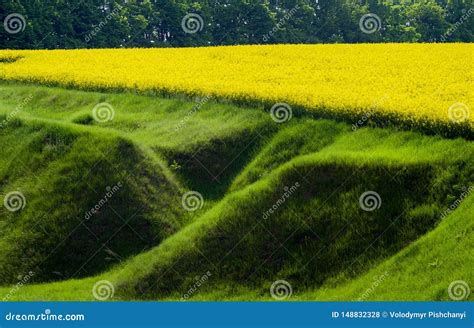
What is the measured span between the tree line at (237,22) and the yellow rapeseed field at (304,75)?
79.0 feet

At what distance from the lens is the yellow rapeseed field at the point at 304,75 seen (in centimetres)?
2761

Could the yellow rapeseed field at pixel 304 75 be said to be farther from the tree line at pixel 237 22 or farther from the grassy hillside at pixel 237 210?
the tree line at pixel 237 22

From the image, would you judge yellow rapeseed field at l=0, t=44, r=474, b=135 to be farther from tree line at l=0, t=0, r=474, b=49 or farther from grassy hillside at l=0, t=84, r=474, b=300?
tree line at l=0, t=0, r=474, b=49

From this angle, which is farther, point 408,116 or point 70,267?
point 408,116

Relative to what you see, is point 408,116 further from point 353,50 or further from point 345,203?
point 353,50

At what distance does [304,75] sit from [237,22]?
46.6m

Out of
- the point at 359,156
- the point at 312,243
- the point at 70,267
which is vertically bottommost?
the point at 70,267

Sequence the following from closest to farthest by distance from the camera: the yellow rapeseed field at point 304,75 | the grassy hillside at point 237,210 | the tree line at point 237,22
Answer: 1. the grassy hillside at point 237,210
2. the yellow rapeseed field at point 304,75
3. the tree line at point 237,22

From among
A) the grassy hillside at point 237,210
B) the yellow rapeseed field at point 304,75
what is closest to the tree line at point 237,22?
the yellow rapeseed field at point 304,75

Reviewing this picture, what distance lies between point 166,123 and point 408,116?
9.47 meters

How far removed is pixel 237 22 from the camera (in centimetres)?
8206

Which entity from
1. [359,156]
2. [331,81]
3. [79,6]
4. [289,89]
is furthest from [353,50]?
[79,6]

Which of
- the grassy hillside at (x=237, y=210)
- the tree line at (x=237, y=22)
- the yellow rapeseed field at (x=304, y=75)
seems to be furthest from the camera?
the tree line at (x=237, y=22)

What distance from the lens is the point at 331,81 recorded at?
34.8m
